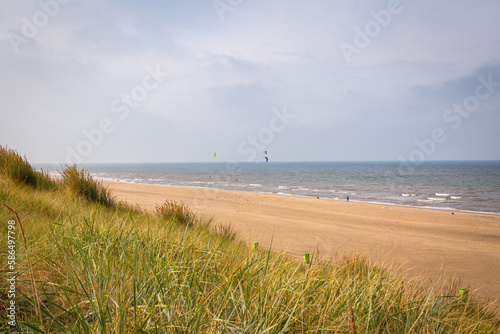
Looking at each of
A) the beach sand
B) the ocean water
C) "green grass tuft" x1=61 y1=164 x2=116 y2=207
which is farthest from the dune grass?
the ocean water

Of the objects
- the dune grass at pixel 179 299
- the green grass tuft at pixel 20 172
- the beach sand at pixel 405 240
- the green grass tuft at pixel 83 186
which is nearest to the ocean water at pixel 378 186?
the beach sand at pixel 405 240

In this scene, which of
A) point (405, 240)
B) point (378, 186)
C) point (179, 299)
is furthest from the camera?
point (378, 186)

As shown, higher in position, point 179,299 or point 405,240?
point 179,299

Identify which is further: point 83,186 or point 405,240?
point 405,240

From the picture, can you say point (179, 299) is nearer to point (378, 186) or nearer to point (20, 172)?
point (20, 172)

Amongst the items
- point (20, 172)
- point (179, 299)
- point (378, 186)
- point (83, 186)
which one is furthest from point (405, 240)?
point (378, 186)

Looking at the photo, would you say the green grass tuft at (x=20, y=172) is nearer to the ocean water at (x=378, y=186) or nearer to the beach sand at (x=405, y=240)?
the beach sand at (x=405, y=240)

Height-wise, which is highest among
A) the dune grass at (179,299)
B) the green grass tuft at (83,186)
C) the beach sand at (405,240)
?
the green grass tuft at (83,186)

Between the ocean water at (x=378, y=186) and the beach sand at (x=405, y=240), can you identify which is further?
the ocean water at (x=378, y=186)

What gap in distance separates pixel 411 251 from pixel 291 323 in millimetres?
8862

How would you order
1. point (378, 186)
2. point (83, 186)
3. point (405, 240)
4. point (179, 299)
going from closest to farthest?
point (179, 299)
point (83, 186)
point (405, 240)
point (378, 186)

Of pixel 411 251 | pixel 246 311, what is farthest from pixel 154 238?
pixel 411 251

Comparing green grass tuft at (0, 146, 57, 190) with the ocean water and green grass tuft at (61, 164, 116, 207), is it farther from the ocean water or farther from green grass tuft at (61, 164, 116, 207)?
the ocean water

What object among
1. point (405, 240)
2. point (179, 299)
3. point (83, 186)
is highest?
point (83, 186)
